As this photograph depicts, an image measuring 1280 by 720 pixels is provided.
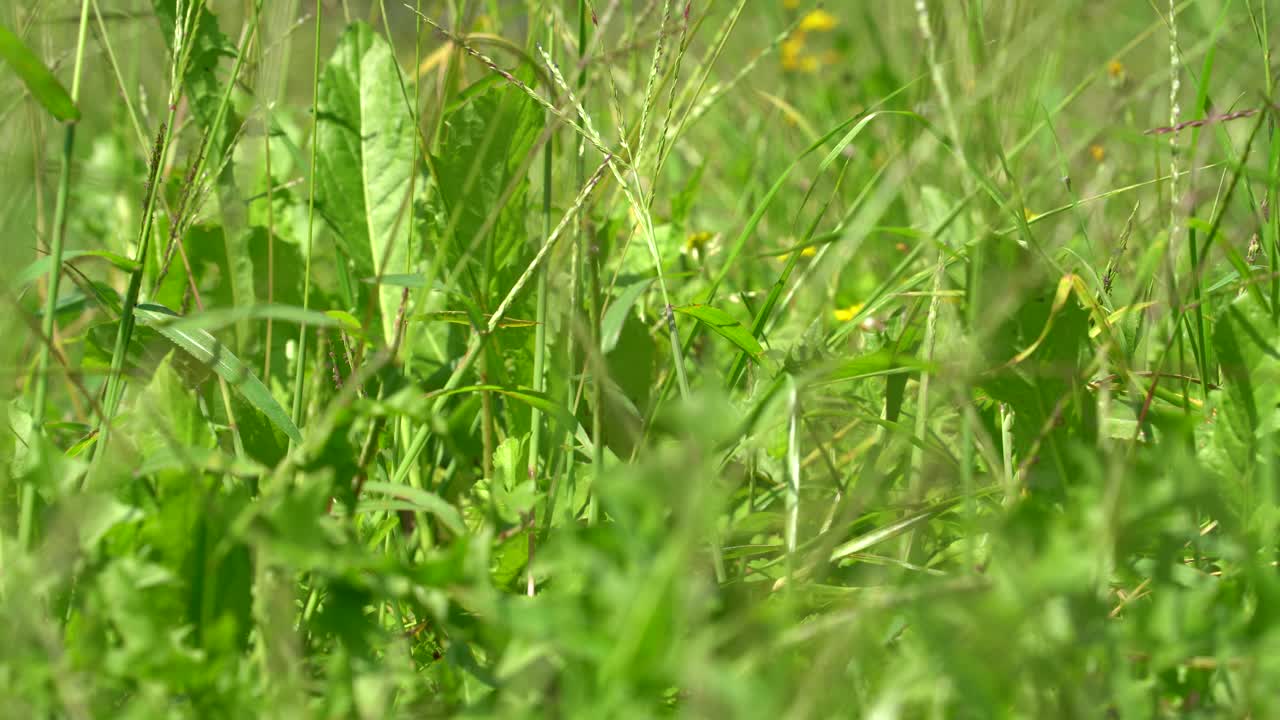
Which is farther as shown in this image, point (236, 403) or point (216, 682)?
point (236, 403)

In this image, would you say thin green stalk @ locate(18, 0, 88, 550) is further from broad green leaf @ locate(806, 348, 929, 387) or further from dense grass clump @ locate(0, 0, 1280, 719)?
broad green leaf @ locate(806, 348, 929, 387)

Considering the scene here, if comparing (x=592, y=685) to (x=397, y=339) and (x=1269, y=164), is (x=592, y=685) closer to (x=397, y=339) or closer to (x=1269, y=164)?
(x=397, y=339)

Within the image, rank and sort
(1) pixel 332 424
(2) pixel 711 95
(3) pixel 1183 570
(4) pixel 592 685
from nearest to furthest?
(4) pixel 592 685 → (1) pixel 332 424 → (3) pixel 1183 570 → (2) pixel 711 95

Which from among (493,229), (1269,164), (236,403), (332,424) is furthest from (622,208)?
(332,424)

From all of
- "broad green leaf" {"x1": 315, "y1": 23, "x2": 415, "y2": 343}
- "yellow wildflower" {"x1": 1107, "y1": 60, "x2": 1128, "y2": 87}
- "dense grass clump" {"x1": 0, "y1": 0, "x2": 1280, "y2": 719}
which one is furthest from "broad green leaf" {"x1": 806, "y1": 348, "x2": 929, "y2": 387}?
"yellow wildflower" {"x1": 1107, "y1": 60, "x2": 1128, "y2": 87}

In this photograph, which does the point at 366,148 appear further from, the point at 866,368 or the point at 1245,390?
the point at 1245,390

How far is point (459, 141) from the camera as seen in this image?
1357 millimetres

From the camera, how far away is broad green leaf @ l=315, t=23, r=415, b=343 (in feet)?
5.30

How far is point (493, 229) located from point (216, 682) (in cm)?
76

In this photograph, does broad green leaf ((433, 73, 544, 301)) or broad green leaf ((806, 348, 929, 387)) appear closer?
broad green leaf ((806, 348, 929, 387))

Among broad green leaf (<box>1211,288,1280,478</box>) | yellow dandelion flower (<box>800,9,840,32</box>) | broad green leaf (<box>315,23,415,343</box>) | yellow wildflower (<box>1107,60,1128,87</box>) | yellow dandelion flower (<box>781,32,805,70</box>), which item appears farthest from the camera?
yellow dandelion flower (<box>800,9,840,32</box>)

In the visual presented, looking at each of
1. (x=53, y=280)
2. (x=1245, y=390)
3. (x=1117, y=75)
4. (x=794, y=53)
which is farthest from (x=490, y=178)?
(x=794, y=53)

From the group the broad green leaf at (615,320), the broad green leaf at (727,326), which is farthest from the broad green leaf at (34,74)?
the broad green leaf at (727,326)

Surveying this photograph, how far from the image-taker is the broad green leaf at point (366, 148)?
1.62 meters
